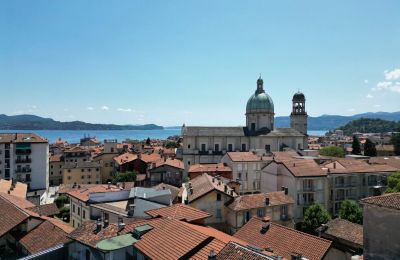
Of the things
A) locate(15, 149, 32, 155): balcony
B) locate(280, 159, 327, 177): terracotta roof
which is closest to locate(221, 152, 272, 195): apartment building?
locate(280, 159, 327, 177): terracotta roof

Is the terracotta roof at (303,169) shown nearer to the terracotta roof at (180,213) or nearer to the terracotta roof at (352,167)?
the terracotta roof at (352,167)

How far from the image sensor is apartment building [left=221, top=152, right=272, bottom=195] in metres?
62.0

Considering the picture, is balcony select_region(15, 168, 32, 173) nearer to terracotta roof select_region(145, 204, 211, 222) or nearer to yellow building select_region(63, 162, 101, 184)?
yellow building select_region(63, 162, 101, 184)

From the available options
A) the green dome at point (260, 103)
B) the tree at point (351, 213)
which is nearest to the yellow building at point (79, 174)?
the green dome at point (260, 103)

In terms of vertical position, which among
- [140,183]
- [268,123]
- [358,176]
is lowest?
[140,183]

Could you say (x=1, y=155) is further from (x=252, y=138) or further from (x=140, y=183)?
(x=252, y=138)

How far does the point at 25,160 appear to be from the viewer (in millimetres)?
75250

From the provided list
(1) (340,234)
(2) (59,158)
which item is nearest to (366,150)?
(1) (340,234)

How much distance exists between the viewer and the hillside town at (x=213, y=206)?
1808 cm

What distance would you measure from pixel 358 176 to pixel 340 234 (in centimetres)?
2028

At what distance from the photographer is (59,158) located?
94.3 m

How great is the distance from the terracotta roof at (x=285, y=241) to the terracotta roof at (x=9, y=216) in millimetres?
16750

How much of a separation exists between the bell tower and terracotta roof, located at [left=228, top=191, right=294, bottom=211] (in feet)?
185

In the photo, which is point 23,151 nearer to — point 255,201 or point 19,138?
point 19,138
